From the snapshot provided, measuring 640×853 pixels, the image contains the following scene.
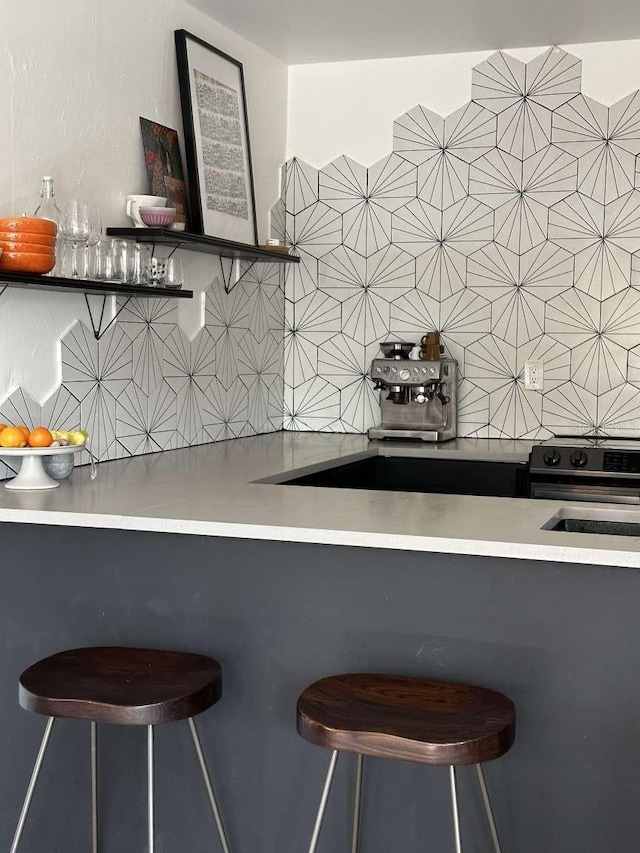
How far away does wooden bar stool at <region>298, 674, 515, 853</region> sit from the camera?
5.30 feet

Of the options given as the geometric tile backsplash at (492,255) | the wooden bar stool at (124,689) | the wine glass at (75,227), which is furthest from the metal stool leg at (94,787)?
the geometric tile backsplash at (492,255)

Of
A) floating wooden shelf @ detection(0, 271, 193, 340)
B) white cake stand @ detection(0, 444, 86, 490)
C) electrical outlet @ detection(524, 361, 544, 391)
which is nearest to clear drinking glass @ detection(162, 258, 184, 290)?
floating wooden shelf @ detection(0, 271, 193, 340)

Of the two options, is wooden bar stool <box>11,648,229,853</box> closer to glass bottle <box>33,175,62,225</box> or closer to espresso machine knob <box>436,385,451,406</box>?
glass bottle <box>33,175,62,225</box>

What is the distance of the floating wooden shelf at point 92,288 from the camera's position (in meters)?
2.31

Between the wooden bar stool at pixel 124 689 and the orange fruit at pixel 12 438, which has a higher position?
the orange fruit at pixel 12 438

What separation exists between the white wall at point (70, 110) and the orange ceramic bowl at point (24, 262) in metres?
0.23

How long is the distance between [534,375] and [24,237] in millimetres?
2203

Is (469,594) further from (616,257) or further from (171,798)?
(616,257)

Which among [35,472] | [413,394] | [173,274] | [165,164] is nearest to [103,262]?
[173,274]

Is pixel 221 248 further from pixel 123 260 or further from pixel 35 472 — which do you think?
pixel 35 472

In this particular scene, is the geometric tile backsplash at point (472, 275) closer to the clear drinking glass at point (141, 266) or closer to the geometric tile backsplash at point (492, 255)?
the geometric tile backsplash at point (492, 255)

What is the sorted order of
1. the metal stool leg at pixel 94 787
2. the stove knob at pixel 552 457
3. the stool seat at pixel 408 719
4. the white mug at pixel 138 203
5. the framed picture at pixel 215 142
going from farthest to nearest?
the stove knob at pixel 552 457 → the framed picture at pixel 215 142 → the white mug at pixel 138 203 → the metal stool leg at pixel 94 787 → the stool seat at pixel 408 719

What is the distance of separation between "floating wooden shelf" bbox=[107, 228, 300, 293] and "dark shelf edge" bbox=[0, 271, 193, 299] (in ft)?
0.56

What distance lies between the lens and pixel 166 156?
10.5 ft
